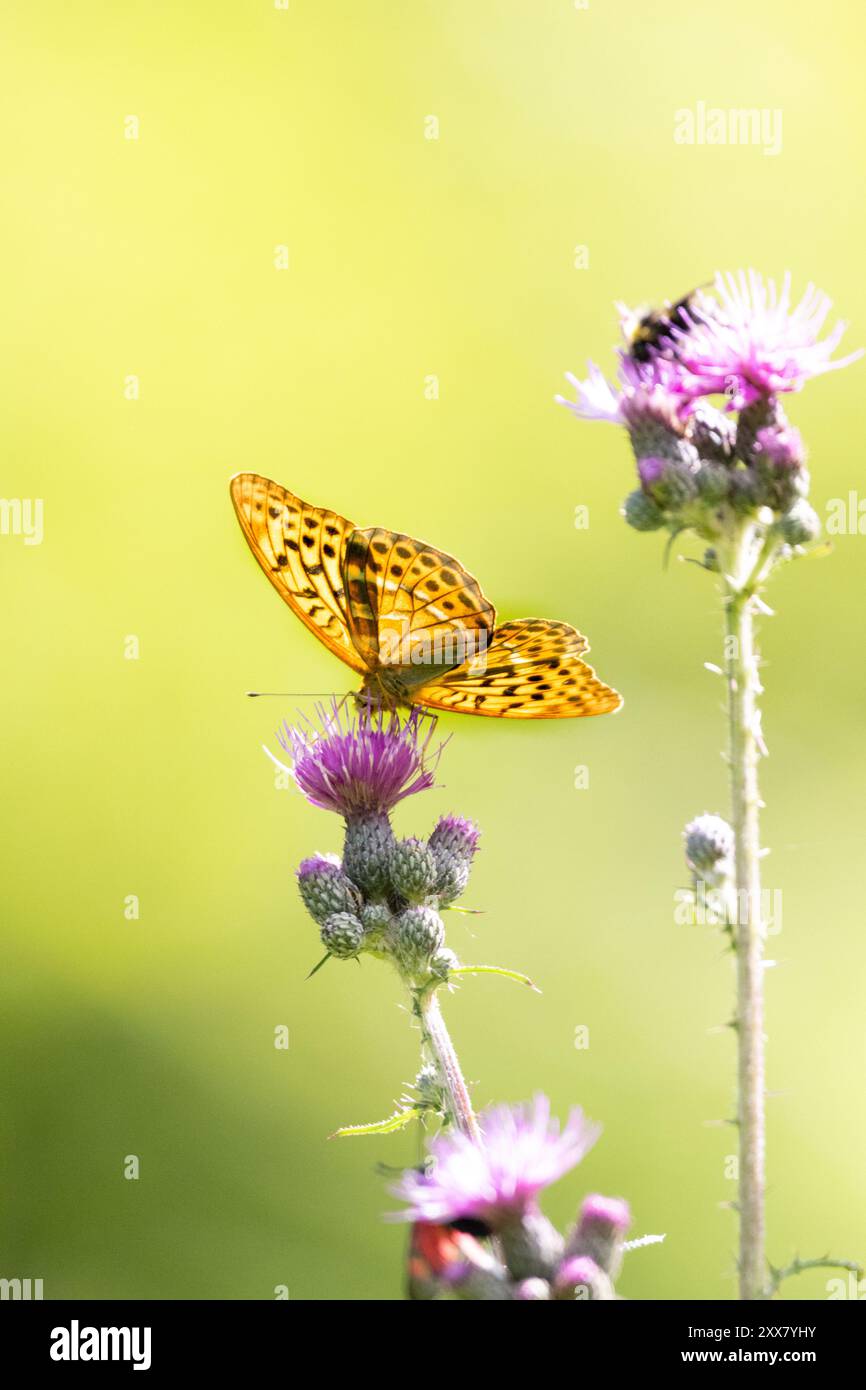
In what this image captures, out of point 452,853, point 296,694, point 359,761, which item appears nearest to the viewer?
point 452,853

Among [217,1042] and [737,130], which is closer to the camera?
[217,1042]

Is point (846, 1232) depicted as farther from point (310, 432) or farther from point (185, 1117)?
point (310, 432)

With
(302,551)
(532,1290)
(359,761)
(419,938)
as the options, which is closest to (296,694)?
(302,551)

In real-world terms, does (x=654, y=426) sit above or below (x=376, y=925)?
above

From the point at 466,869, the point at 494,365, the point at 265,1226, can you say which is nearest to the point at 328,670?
the point at 494,365

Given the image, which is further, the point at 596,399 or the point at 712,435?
the point at 596,399

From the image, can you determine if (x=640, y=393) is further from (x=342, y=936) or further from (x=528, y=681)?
(x=342, y=936)
